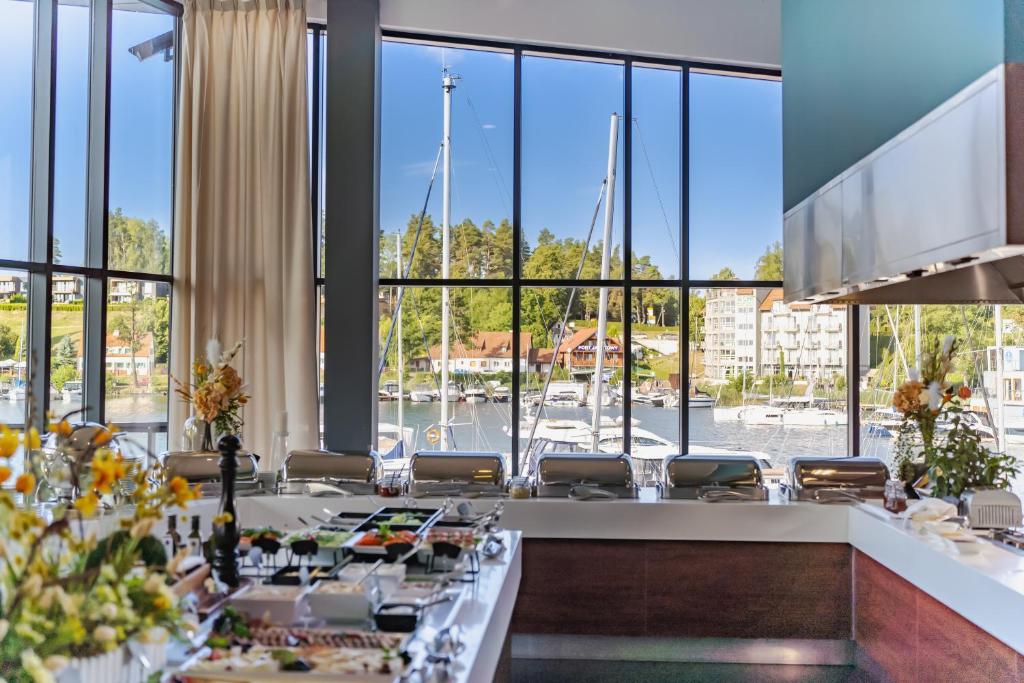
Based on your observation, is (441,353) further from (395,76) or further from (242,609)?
(242,609)

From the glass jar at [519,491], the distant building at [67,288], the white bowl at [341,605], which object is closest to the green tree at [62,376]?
the distant building at [67,288]

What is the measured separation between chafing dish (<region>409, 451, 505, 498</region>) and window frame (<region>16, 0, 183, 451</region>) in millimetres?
2114

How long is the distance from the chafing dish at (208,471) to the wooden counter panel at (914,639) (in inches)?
97.5

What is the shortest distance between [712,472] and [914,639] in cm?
95

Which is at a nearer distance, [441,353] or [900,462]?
[900,462]

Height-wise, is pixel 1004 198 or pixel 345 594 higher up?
pixel 1004 198

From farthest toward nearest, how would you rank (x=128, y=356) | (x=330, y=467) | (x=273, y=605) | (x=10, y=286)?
1. (x=128, y=356)
2. (x=10, y=286)
3. (x=330, y=467)
4. (x=273, y=605)

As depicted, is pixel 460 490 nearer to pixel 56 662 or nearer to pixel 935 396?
pixel 935 396

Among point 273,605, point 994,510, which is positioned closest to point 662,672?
point 994,510

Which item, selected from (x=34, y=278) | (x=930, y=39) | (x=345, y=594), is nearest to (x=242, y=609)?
(x=345, y=594)

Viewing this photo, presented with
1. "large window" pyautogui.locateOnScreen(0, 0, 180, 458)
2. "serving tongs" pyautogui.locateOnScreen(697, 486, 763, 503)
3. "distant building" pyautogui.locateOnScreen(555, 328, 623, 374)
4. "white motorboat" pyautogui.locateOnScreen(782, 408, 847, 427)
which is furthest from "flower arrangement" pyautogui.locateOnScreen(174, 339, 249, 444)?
"white motorboat" pyautogui.locateOnScreen(782, 408, 847, 427)

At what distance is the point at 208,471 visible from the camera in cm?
356

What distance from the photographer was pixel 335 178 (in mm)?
5219

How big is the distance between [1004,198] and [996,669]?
1.33 metres
